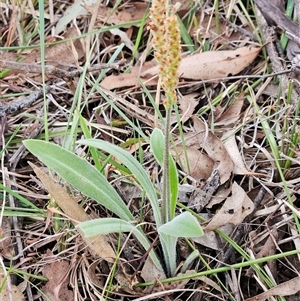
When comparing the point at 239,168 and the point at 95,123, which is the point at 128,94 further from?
the point at 239,168

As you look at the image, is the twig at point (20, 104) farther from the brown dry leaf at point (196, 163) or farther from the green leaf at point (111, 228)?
the green leaf at point (111, 228)

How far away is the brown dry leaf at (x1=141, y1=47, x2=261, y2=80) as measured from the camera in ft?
5.90

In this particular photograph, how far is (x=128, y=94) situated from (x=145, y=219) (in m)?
0.54

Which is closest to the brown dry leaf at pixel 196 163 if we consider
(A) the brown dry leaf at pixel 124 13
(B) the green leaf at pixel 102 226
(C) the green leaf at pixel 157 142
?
(C) the green leaf at pixel 157 142

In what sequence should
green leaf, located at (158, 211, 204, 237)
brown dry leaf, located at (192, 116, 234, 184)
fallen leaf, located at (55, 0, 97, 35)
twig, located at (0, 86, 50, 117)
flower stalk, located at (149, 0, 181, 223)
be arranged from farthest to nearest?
fallen leaf, located at (55, 0, 97, 35), twig, located at (0, 86, 50, 117), brown dry leaf, located at (192, 116, 234, 184), green leaf, located at (158, 211, 204, 237), flower stalk, located at (149, 0, 181, 223)

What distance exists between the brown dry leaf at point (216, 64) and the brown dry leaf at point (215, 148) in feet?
0.80

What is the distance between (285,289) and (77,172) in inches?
23.5

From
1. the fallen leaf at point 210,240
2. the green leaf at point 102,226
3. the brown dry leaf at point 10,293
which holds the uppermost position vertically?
the green leaf at point 102,226

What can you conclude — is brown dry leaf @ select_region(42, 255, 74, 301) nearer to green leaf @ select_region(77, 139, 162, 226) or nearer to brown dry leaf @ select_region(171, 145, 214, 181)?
green leaf @ select_region(77, 139, 162, 226)

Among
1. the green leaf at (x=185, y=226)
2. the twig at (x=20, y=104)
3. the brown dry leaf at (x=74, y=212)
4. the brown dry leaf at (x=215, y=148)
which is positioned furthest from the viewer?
the twig at (x=20, y=104)

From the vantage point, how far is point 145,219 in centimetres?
143

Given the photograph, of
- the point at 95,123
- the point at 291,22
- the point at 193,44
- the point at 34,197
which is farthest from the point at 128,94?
the point at 291,22

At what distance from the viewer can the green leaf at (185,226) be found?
1048 mm

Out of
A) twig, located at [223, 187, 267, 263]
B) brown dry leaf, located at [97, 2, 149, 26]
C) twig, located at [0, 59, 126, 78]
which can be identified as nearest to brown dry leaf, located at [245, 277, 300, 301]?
twig, located at [223, 187, 267, 263]
